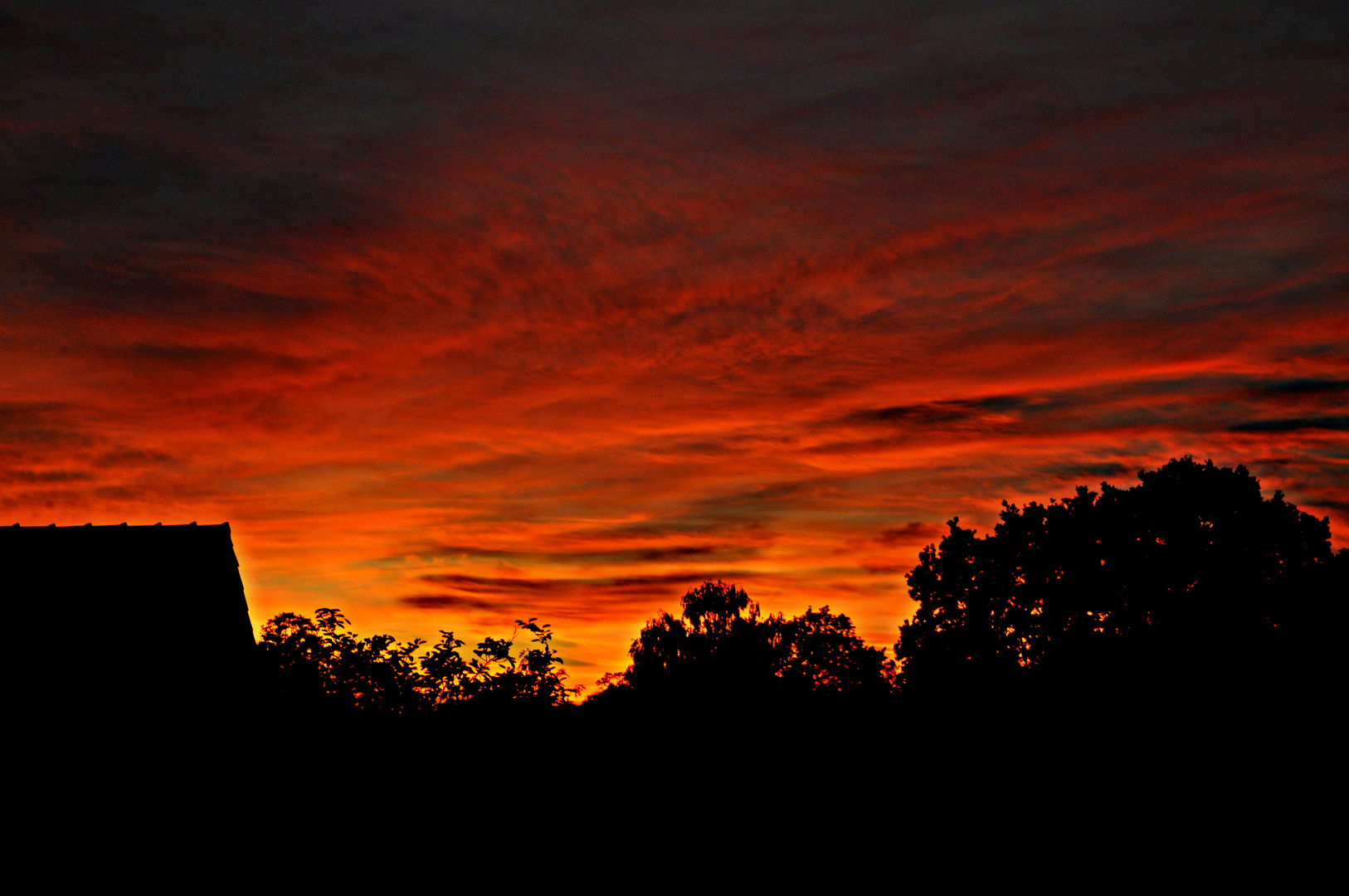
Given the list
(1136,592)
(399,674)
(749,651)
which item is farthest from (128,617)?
(749,651)

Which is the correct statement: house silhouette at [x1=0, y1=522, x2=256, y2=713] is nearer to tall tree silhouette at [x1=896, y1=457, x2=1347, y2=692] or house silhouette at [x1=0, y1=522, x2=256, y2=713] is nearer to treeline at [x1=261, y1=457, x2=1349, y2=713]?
treeline at [x1=261, y1=457, x2=1349, y2=713]

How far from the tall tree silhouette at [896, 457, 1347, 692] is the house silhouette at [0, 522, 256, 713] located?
121 feet

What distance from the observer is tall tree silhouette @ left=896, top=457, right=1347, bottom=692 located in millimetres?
39719

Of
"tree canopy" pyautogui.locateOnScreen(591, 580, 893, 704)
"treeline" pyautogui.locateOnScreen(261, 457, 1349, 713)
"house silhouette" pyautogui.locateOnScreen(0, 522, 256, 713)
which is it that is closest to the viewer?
"house silhouette" pyautogui.locateOnScreen(0, 522, 256, 713)

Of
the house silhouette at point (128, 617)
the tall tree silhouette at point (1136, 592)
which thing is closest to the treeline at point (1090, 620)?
the tall tree silhouette at point (1136, 592)

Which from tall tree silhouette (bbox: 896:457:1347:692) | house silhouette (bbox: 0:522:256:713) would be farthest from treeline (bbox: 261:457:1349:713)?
house silhouette (bbox: 0:522:256:713)

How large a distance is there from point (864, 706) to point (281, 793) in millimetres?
35720

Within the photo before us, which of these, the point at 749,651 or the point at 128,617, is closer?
the point at 128,617

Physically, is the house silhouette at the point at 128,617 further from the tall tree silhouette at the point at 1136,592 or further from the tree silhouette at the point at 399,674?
the tall tree silhouette at the point at 1136,592

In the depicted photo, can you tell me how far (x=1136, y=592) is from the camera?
43.9 m

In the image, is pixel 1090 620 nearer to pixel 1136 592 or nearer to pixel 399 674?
pixel 1136 592

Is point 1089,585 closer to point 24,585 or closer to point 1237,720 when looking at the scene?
point 1237,720

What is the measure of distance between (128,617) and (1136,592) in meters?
43.4

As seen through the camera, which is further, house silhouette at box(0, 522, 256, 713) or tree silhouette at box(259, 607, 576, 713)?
tree silhouette at box(259, 607, 576, 713)
